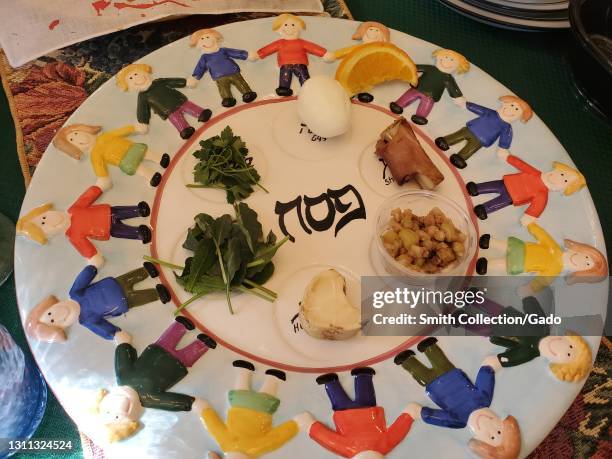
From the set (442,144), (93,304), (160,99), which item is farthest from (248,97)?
(93,304)

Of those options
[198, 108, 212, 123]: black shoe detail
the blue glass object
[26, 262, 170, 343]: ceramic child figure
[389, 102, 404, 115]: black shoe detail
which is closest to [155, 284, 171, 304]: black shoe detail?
[26, 262, 170, 343]: ceramic child figure

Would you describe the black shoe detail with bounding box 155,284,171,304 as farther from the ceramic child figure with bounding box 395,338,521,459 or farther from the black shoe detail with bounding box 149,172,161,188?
the ceramic child figure with bounding box 395,338,521,459

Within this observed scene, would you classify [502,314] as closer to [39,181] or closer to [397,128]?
[397,128]

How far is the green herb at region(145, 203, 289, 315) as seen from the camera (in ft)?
2.81

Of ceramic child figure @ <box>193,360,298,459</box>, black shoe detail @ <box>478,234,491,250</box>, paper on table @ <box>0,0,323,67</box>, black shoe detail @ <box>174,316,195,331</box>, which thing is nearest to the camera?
ceramic child figure @ <box>193,360,298,459</box>

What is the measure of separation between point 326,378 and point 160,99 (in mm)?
625

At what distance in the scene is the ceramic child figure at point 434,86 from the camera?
109 centimetres

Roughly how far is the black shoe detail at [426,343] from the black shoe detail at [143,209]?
52cm

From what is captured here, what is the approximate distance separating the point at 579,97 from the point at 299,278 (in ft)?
2.88

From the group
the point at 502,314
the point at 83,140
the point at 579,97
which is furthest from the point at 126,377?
the point at 579,97

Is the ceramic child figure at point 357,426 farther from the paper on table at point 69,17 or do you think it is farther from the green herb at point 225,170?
the paper on table at point 69,17

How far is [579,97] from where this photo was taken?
1300 millimetres

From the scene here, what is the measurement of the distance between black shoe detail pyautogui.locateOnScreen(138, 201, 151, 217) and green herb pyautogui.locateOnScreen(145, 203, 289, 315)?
9 centimetres

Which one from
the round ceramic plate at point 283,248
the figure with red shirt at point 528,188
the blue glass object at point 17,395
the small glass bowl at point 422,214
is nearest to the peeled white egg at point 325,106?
the round ceramic plate at point 283,248
